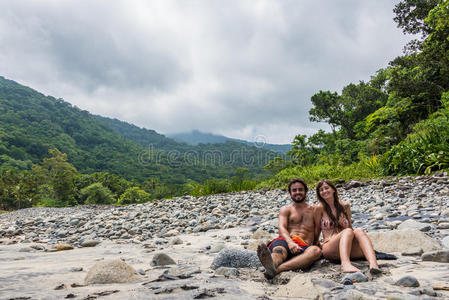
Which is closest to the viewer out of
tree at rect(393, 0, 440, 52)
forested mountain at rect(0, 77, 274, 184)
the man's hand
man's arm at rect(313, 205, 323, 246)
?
the man's hand

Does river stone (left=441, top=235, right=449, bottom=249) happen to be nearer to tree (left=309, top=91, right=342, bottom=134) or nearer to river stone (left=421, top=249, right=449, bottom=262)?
river stone (left=421, top=249, right=449, bottom=262)

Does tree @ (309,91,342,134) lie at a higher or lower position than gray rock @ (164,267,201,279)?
higher

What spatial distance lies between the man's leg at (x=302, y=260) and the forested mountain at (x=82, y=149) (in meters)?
48.5

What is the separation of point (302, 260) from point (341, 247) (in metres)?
0.38

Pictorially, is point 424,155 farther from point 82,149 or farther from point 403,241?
point 82,149

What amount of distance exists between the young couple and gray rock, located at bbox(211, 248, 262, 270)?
0.22m

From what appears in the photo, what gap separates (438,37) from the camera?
42.5 feet

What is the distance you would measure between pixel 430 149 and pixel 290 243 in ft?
26.3

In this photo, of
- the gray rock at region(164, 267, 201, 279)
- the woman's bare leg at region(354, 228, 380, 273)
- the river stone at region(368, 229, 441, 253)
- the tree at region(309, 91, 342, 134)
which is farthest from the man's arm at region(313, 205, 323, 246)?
the tree at region(309, 91, 342, 134)

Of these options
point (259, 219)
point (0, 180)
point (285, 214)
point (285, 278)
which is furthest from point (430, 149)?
point (0, 180)

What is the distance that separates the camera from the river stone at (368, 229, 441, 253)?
2.65m

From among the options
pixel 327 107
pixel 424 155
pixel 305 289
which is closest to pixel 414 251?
pixel 305 289

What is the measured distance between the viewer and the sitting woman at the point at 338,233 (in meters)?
2.38

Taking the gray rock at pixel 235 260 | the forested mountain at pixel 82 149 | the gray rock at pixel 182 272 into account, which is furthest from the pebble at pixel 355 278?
the forested mountain at pixel 82 149
